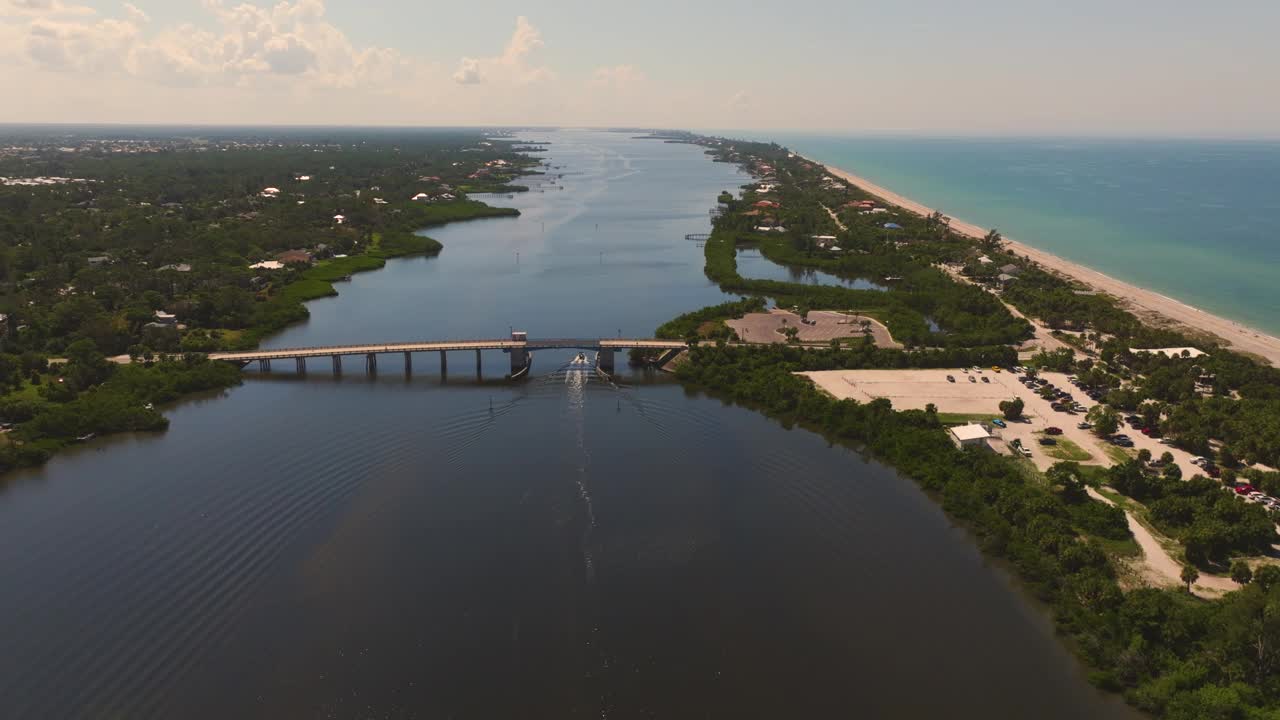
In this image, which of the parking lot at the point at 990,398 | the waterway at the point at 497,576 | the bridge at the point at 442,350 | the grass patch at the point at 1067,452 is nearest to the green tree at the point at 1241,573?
the waterway at the point at 497,576

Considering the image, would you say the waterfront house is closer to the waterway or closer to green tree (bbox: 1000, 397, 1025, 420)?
the waterway

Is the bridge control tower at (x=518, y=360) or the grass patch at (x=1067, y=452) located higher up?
the bridge control tower at (x=518, y=360)

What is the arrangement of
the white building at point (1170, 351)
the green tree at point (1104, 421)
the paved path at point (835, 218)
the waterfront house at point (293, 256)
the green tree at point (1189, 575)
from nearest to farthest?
1. the green tree at point (1189, 575)
2. the green tree at point (1104, 421)
3. the white building at point (1170, 351)
4. the waterfront house at point (293, 256)
5. the paved path at point (835, 218)

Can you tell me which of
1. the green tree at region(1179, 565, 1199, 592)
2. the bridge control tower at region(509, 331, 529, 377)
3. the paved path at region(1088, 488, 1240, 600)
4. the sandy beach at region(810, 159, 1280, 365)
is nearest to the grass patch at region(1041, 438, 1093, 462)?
the paved path at region(1088, 488, 1240, 600)

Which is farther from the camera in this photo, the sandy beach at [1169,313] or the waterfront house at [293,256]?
the waterfront house at [293,256]

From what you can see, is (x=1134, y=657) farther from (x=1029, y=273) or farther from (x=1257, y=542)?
(x=1029, y=273)

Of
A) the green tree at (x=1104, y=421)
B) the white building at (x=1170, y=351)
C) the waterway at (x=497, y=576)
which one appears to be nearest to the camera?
the waterway at (x=497, y=576)

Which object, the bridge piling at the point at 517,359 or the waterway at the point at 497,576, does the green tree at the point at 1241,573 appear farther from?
the bridge piling at the point at 517,359

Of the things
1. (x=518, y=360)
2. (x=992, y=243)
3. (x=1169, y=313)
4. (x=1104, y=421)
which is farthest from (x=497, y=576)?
(x=992, y=243)

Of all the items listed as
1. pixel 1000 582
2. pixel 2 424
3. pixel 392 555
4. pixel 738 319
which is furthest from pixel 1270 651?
pixel 2 424
